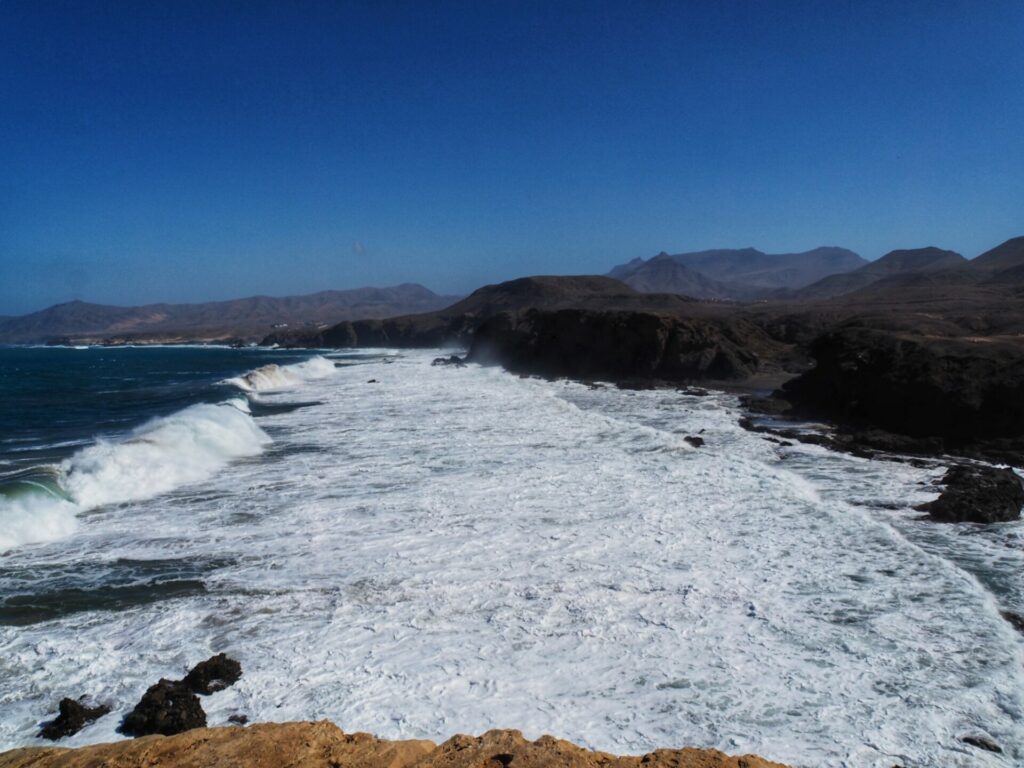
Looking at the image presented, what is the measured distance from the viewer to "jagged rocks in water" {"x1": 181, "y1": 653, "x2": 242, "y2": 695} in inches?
240

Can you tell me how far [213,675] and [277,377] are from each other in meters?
36.3

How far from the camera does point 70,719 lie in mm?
5648

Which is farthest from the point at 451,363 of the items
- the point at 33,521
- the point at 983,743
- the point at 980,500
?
the point at 983,743

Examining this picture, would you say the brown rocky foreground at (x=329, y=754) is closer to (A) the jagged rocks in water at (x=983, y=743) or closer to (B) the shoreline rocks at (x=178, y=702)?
(B) the shoreline rocks at (x=178, y=702)

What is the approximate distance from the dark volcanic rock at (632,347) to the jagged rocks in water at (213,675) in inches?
1317

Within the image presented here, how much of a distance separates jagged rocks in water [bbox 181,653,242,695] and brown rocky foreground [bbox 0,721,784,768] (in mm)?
2346

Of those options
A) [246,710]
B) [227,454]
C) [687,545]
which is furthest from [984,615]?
[227,454]

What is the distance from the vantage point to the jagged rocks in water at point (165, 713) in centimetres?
547

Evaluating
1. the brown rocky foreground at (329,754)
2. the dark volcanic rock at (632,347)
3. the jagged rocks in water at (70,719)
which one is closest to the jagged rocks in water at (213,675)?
the jagged rocks in water at (70,719)

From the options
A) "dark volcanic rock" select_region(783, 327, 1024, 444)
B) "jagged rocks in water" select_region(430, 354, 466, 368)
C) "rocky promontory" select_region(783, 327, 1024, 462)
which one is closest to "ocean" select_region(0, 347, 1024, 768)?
"rocky promontory" select_region(783, 327, 1024, 462)

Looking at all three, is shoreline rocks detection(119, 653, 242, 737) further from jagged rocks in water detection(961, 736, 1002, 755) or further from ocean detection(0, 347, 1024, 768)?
jagged rocks in water detection(961, 736, 1002, 755)

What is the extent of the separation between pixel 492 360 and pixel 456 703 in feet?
172

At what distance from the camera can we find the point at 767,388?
3241cm

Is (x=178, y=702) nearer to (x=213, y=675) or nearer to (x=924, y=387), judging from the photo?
(x=213, y=675)
